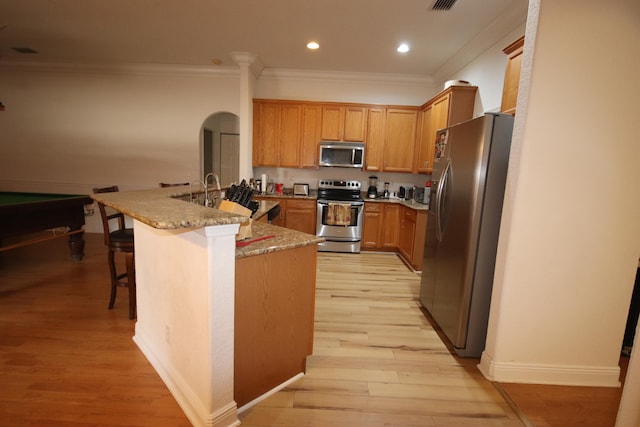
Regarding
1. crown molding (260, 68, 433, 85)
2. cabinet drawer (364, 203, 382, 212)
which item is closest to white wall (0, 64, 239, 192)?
crown molding (260, 68, 433, 85)

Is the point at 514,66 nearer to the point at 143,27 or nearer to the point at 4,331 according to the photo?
the point at 143,27

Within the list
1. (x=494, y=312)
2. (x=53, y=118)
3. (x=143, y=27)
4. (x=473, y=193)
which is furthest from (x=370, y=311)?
(x=53, y=118)

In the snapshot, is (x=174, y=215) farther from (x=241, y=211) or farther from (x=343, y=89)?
(x=343, y=89)

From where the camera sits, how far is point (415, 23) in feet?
10.4

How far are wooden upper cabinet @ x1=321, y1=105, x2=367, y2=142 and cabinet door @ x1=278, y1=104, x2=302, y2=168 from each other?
422mm

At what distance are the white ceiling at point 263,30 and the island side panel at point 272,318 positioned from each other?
2.57 meters

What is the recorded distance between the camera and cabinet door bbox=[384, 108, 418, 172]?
15.9 feet

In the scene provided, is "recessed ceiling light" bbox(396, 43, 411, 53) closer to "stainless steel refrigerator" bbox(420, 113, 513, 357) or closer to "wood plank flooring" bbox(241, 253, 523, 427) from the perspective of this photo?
"stainless steel refrigerator" bbox(420, 113, 513, 357)

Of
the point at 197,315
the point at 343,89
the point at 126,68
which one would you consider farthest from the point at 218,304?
the point at 126,68

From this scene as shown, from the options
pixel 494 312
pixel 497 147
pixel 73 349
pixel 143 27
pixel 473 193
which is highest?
pixel 143 27

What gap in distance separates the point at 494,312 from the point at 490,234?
517 mm

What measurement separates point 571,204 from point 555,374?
1.11m

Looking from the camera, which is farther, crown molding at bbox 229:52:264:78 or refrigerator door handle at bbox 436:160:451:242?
crown molding at bbox 229:52:264:78

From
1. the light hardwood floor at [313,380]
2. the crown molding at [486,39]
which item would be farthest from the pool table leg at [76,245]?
the crown molding at [486,39]
